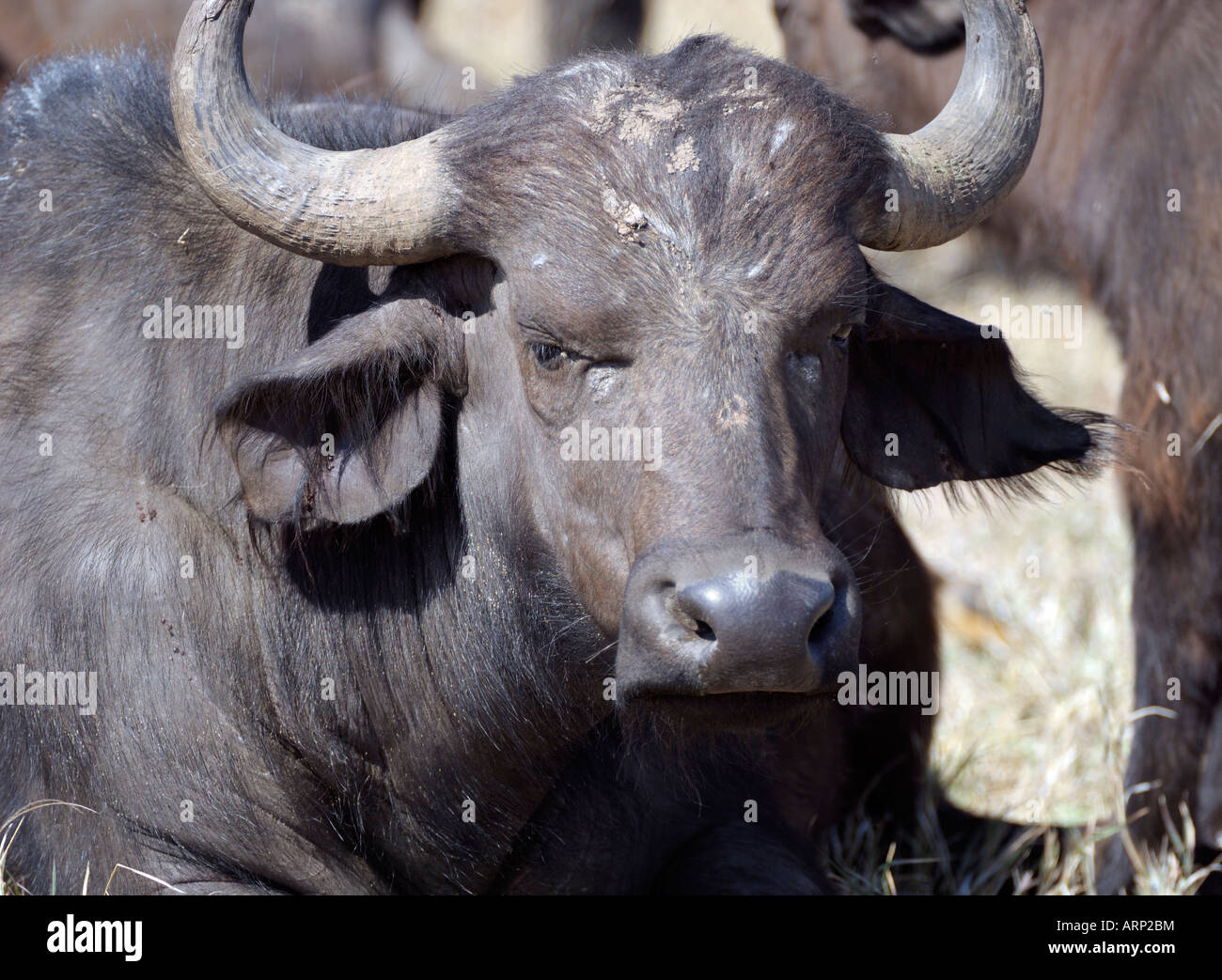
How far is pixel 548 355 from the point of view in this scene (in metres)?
3.47

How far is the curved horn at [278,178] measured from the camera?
3441 millimetres

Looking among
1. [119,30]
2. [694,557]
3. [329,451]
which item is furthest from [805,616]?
[119,30]

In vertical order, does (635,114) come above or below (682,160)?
above

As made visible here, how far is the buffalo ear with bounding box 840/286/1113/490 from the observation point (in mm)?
4176

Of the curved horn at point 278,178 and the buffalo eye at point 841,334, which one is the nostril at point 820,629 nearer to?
the buffalo eye at point 841,334

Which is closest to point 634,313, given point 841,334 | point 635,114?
point 635,114

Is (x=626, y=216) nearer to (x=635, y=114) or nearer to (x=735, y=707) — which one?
(x=635, y=114)

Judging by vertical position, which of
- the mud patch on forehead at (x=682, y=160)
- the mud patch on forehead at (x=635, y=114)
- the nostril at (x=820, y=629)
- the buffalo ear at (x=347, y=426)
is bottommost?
the nostril at (x=820, y=629)

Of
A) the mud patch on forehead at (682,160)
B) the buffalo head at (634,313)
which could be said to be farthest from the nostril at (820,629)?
the mud patch on forehead at (682,160)

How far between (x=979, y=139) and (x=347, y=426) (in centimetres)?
178

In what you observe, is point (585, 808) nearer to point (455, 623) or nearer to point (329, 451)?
point (455, 623)

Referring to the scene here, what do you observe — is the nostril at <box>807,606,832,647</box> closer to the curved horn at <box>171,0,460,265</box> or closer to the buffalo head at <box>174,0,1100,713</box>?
the buffalo head at <box>174,0,1100,713</box>
